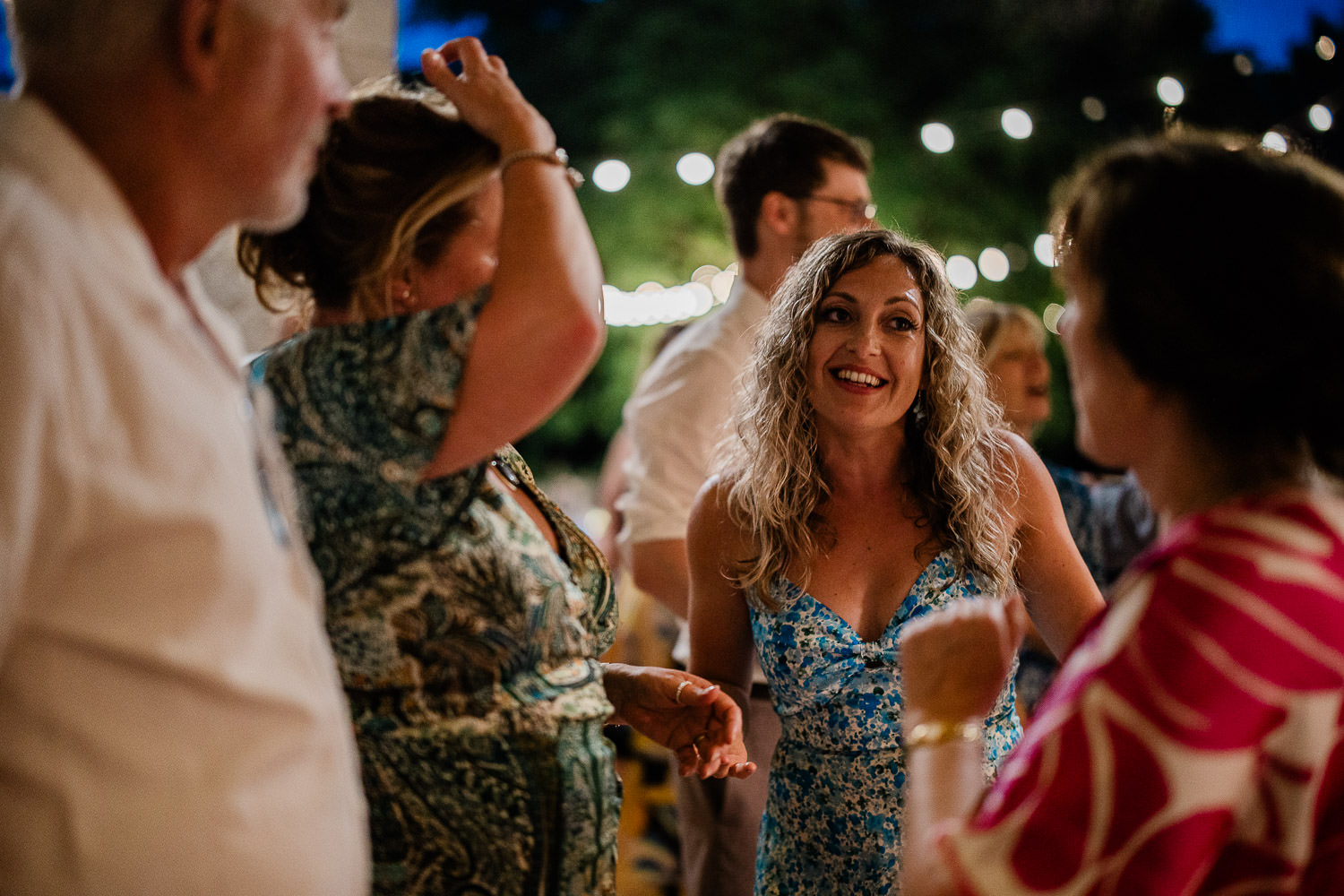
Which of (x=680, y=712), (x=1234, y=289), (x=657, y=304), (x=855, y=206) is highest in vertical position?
(x=1234, y=289)

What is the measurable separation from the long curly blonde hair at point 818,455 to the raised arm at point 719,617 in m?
0.04

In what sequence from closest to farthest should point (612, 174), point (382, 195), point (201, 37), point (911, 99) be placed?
point (201, 37), point (382, 195), point (612, 174), point (911, 99)

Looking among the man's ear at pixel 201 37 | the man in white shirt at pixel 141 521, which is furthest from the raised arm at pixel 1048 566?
the man's ear at pixel 201 37

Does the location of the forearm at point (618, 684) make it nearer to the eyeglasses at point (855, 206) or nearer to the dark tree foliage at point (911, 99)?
the eyeglasses at point (855, 206)

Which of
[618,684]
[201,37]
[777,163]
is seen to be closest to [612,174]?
[777,163]

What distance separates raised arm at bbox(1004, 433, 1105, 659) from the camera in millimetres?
2121

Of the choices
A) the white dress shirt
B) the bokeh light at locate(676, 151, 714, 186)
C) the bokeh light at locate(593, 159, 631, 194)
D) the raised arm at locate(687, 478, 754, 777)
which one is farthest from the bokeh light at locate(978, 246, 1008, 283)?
the white dress shirt

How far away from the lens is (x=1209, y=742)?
915 millimetres

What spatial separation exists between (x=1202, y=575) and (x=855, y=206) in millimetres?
2407

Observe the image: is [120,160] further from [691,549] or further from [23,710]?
[691,549]

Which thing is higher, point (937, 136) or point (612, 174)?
point (937, 136)

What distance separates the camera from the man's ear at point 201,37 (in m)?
0.94

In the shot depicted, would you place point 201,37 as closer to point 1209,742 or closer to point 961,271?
point 1209,742

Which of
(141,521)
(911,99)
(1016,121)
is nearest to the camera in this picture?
(141,521)
